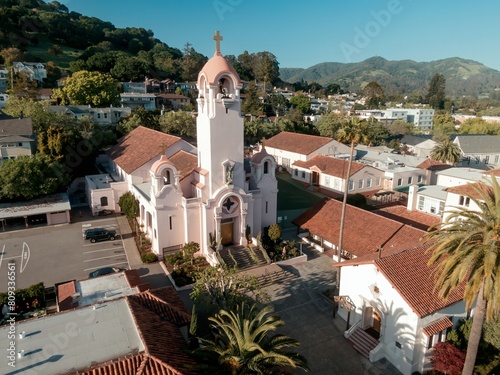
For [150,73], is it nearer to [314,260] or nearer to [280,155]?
[280,155]

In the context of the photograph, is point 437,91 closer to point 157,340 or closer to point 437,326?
point 437,326

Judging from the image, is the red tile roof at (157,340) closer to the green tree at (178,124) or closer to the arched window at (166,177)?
the arched window at (166,177)

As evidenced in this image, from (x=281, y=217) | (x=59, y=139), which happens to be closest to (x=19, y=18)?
(x=59, y=139)

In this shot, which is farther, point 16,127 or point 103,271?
point 16,127

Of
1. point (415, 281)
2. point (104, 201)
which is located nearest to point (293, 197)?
point (104, 201)

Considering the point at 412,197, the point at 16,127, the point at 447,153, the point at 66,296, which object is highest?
the point at 16,127

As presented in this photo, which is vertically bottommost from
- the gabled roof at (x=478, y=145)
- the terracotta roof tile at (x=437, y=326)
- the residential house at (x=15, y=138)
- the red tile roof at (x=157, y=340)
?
the terracotta roof tile at (x=437, y=326)

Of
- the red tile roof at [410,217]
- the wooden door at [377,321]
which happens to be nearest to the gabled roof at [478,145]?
the red tile roof at [410,217]
